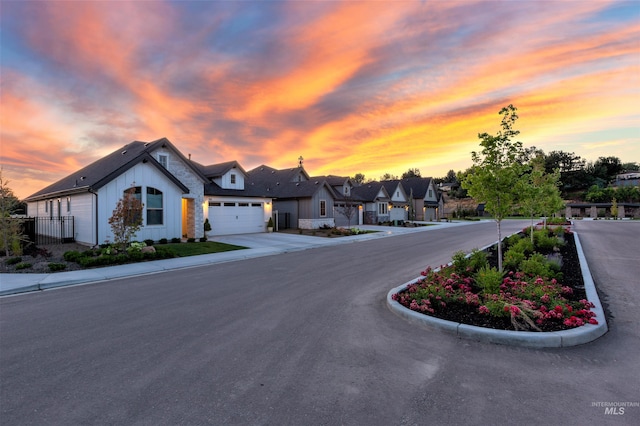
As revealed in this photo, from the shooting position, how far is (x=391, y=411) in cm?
299

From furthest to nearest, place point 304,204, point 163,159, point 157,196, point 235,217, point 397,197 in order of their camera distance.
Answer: point 397,197, point 304,204, point 235,217, point 163,159, point 157,196

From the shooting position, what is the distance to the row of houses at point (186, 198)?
52.3ft

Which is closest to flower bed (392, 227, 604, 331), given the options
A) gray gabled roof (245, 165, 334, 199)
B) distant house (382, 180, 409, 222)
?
gray gabled roof (245, 165, 334, 199)

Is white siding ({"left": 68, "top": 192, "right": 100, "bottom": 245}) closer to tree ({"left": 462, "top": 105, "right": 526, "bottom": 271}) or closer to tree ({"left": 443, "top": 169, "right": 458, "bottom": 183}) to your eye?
tree ({"left": 462, "top": 105, "right": 526, "bottom": 271})

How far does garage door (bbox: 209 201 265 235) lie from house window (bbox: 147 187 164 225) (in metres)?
5.16

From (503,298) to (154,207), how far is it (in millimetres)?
17531

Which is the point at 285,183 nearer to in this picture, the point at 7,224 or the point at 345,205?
the point at 345,205

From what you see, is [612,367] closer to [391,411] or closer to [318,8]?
[391,411]

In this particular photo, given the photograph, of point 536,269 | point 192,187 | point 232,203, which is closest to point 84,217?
point 192,187

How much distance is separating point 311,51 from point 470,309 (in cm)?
1388

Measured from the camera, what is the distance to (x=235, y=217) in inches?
943

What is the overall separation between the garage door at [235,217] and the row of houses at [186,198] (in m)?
0.08

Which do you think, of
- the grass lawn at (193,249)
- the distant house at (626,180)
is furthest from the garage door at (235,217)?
the distant house at (626,180)

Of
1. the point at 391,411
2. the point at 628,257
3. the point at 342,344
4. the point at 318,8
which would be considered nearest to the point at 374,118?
the point at 318,8
